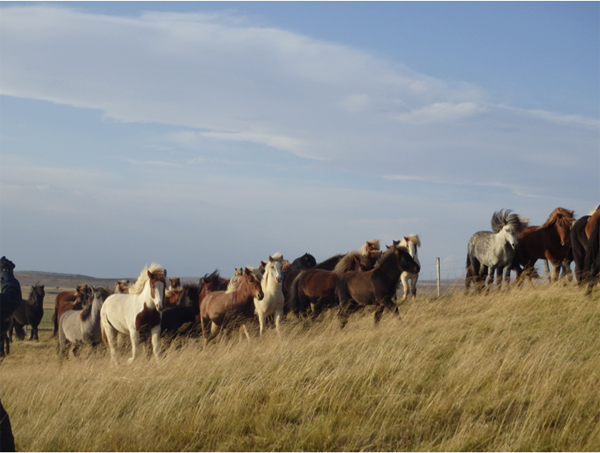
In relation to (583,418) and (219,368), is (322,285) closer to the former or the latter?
(219,368)

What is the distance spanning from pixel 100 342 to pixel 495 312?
9061mm

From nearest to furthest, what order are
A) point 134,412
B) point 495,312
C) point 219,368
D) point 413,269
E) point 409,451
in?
point 409,451 < point 134,412 < point 219,368 < point 495,312 < point 413,269

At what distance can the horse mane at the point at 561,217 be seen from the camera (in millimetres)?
14453

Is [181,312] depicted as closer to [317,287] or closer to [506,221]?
[317,287]

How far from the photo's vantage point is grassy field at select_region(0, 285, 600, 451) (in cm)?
653

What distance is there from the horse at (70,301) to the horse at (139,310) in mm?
3607

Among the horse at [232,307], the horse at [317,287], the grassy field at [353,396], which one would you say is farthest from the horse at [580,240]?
the horse at [232,307]

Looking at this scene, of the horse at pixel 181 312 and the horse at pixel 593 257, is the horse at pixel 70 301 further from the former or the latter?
the horse at pixel 593 257

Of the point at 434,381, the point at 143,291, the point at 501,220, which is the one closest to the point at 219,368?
the point at 434,381

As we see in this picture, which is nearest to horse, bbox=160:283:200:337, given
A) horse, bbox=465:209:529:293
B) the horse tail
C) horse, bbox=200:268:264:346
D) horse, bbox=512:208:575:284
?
horse, bbox=200:268:264:346

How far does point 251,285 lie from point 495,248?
6.27m

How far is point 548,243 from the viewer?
15.0 meters

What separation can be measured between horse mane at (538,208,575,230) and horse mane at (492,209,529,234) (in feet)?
1.96

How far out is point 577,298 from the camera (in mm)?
11336
